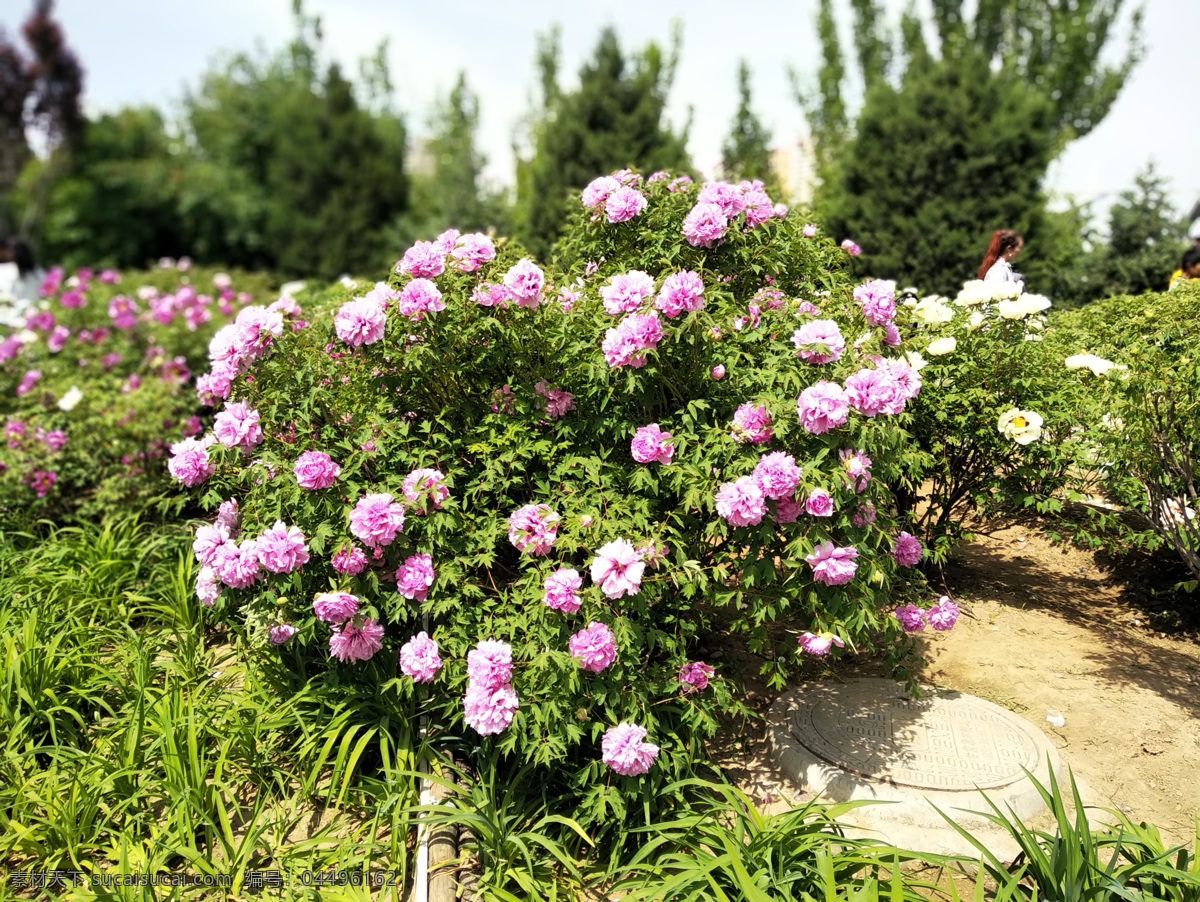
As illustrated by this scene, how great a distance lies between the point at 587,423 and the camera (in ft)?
9.89

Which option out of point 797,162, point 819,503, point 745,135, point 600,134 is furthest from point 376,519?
point 797,162

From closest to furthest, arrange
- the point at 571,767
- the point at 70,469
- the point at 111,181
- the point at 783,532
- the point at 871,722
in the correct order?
1. the point at 783,532
2. the point at 571,767
3. the point at 871,722
4. the point at 70,469
5. the point at 111,181

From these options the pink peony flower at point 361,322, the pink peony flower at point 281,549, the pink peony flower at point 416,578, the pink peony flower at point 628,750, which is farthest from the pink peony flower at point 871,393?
the pink peony flower at point 281,549

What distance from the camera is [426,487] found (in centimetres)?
275

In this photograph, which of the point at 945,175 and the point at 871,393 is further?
the point at 945,175

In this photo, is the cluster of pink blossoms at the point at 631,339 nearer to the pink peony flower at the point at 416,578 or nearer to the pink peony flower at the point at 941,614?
the pink peony flower at the point at 416,578

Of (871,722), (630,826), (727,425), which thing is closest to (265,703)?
(630,826)

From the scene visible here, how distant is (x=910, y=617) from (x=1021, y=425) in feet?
3.53

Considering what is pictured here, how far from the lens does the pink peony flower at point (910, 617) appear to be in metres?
3.06

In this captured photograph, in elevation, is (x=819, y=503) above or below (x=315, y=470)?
below

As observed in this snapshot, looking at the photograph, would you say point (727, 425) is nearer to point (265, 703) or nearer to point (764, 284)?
point (764, 284)

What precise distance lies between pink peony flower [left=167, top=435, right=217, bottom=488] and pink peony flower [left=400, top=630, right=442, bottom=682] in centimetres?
107

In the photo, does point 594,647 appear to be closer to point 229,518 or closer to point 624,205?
point 229,518

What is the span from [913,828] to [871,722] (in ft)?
1.73
